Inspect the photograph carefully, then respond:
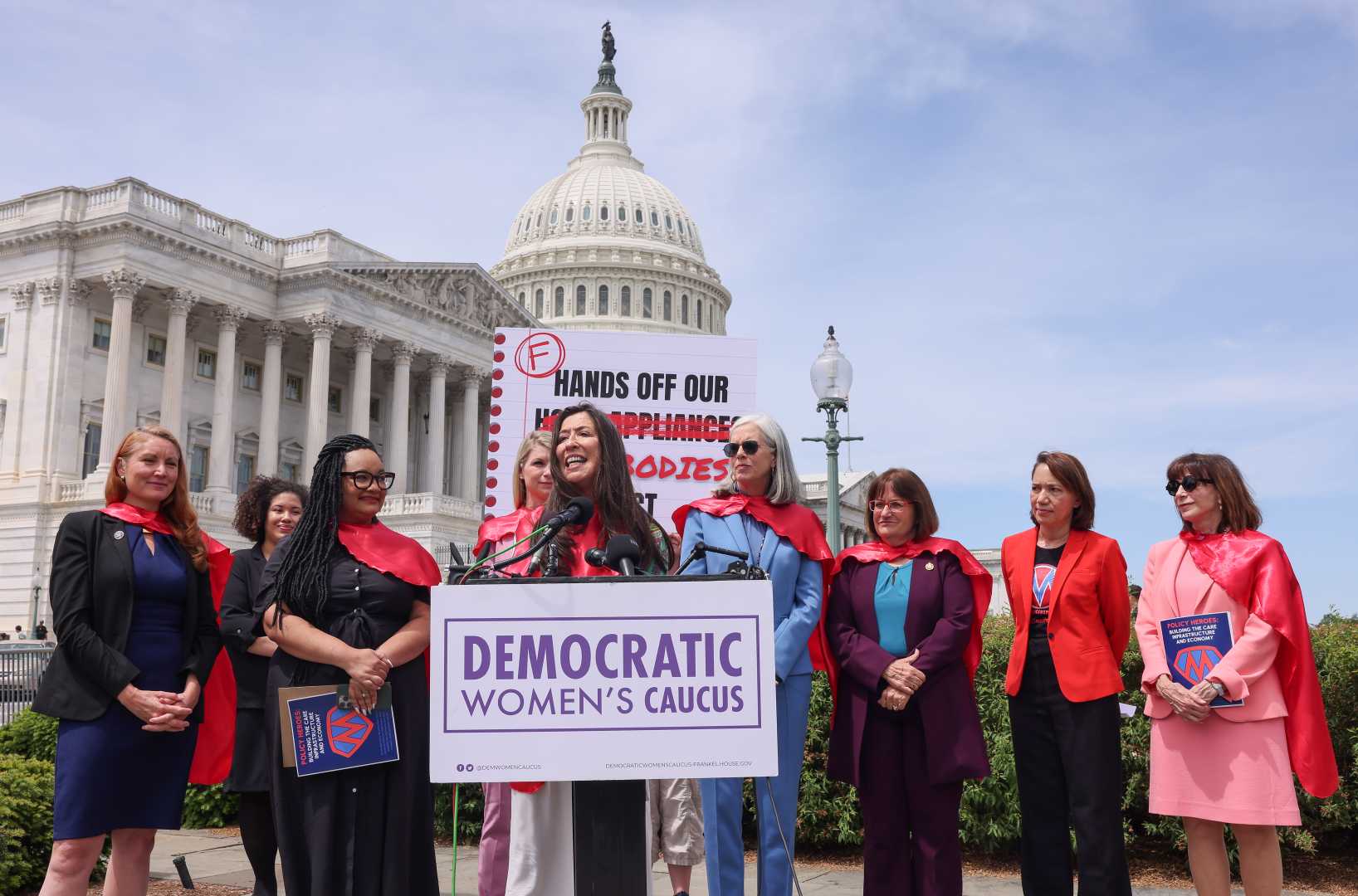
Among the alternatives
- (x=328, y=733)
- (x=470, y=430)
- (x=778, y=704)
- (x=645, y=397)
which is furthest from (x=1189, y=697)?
(x=470, y=430)

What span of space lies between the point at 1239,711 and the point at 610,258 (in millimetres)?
104404

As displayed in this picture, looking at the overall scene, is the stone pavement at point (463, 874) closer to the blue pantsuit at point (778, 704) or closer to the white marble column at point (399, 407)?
the blue pantsuit at point (778, 704)

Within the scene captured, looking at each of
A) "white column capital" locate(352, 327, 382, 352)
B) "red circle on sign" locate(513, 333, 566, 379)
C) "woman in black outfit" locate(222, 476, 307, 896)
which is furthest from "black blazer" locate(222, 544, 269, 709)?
"white column capital" locate(352, 327, 382, 352)

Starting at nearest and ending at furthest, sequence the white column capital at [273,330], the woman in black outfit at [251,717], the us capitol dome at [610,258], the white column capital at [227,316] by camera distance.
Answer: the woman in black outfit at [251,717], the white column capital at [227,316], the white column capital at [273,330], the us capitol dome at [610,258]

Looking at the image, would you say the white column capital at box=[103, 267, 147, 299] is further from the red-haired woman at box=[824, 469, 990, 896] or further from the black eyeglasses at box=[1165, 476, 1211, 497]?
the black eyeglasses at box=[1165, 476, 1211, 497]

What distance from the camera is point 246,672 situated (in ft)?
21.1

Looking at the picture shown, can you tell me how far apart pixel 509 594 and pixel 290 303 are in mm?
50306

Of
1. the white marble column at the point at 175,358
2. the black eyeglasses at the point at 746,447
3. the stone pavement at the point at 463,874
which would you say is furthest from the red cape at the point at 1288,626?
the white marble column at the point at 175,358

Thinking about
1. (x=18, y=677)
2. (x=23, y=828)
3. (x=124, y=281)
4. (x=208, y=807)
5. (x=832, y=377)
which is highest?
(x=124, y=281)

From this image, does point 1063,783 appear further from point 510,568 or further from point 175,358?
point 175,358

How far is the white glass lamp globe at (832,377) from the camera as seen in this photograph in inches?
621

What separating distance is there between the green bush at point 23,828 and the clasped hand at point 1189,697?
6.41m

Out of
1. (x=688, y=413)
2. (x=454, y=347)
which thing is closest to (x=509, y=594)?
(x=688, y=413)

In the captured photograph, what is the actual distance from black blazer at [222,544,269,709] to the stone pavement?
180cm
